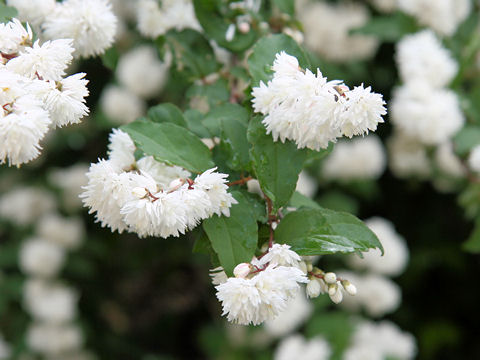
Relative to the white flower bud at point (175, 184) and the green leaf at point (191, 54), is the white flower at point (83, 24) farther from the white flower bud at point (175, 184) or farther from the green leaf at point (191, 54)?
the white flower bud at point (175, 184)

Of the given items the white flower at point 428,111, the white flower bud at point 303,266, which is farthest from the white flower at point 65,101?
the white flower at point 428,111

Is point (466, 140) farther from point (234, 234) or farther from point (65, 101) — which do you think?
point (65, 101)

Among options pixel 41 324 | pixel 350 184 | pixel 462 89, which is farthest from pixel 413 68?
pixel 41 324

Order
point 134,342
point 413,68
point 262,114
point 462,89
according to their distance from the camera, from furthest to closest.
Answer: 1. point 134,342
2. point 462,89
3. point 413,68
4. point 262,114

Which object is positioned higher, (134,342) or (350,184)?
(350,184)

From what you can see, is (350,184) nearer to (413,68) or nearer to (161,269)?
(413,68)

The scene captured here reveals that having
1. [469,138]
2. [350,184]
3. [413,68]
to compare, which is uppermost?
[413,68]

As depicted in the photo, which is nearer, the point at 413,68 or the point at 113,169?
the point at 113,169
